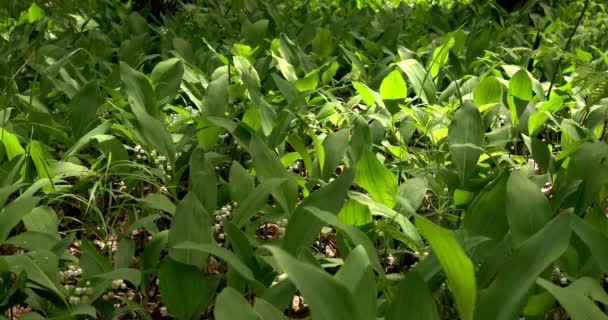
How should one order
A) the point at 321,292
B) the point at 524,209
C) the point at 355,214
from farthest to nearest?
1. the point at 355,214
2. the point at 524,209
3. the point at 321,292

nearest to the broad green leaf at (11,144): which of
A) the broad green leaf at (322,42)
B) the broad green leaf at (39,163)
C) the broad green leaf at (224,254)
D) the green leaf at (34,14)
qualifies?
the broad green leaf at (39,163)

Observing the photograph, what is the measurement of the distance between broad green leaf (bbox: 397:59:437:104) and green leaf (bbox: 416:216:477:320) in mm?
1706

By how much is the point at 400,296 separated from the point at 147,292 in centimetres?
86

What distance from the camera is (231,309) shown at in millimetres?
1354

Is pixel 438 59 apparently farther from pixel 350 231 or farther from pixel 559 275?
pixel 350 231

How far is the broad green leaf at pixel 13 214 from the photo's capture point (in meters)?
1.85

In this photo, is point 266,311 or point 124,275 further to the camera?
point 124,275

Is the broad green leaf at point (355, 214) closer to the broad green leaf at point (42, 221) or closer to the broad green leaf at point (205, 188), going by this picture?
the broad green leaf at point (205, 188)

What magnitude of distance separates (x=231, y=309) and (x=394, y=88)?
5.89 ft

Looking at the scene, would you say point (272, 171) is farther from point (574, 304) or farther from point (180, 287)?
point (574, 304)

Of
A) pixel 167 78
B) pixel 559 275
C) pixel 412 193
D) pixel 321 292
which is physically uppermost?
pixel 321 292

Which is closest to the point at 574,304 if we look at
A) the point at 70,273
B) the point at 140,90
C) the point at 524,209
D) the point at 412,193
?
the point at 524,209

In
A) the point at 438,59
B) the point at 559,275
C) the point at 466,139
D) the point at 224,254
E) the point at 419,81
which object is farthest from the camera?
the point at 438,59

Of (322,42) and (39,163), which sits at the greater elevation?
(39,163)
